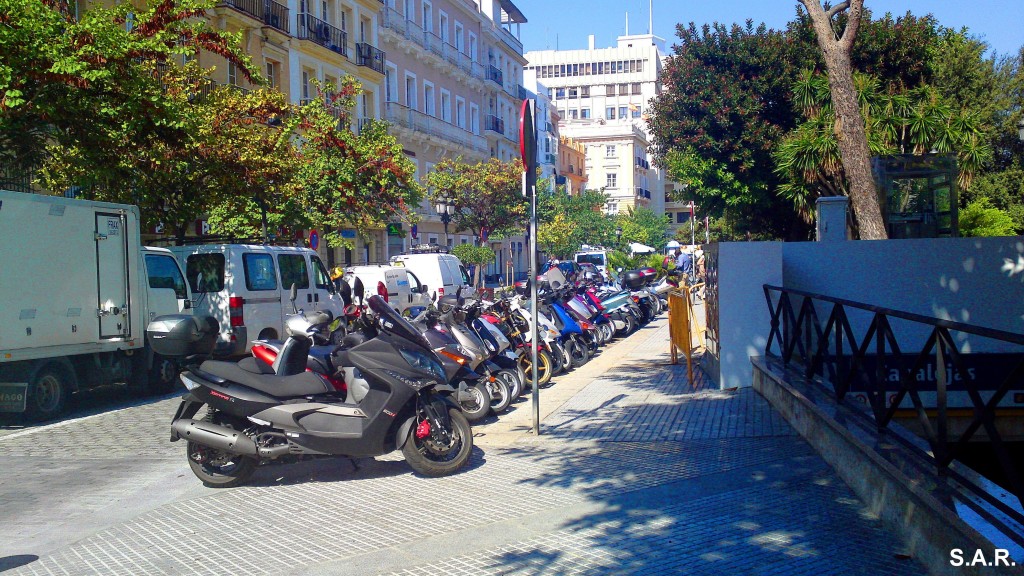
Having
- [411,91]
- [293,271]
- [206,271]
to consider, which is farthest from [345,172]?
[411,91]

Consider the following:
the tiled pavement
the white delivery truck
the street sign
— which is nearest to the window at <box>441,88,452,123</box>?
the white delivery truck

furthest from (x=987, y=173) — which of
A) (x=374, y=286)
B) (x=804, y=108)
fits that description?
(x=374, y=286)

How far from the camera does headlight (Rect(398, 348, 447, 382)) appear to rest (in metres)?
6.78

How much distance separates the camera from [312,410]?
21.3ft

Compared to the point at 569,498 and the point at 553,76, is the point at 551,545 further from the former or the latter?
the point at 553,76

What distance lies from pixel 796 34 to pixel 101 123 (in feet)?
61.8

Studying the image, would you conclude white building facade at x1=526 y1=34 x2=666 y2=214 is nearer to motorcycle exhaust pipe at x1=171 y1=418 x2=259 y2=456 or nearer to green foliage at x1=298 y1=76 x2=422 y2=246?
green foliage at x1=298 y1=76 x2=422 y2=246

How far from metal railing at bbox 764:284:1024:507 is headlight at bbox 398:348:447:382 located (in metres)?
3.19

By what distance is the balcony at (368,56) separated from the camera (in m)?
34.2

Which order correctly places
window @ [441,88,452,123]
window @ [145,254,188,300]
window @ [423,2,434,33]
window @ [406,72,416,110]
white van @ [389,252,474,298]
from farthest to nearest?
window @ [441,88,452,123] < window @ [423,2,434,33] < window @ [406,72,416,110] < white van @ [389,252,474,298] < window @ [145,254,188,300]

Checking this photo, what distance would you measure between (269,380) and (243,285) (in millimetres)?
8235

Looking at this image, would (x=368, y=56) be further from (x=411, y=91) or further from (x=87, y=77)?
(x=87, y=77)

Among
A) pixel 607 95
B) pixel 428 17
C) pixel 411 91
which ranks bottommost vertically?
pixel 411 91

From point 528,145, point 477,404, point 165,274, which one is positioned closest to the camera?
point 528,145
